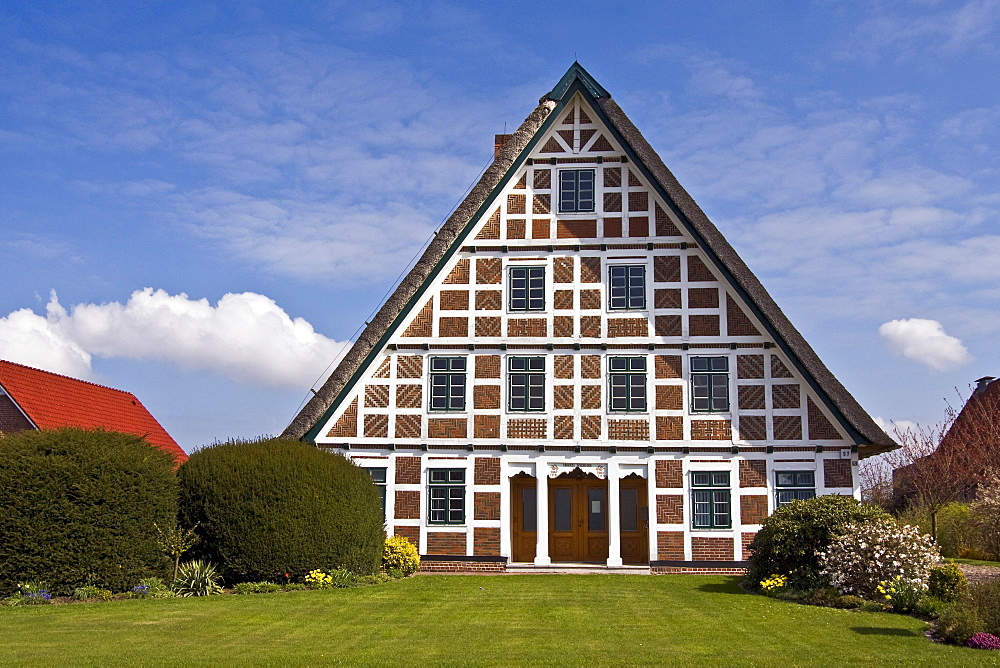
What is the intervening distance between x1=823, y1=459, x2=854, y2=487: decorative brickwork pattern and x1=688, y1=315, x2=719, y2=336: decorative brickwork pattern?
397cm

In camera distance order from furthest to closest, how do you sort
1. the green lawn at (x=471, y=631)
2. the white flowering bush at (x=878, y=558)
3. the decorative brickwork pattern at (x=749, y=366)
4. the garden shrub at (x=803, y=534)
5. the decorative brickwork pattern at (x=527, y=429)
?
the decorative brickwork pattern at (x=527, y=429) < the decorative brickwork pattern at (x=749, y=366) < the garden shrub at (x=803, y=534) < the white flowering bush at (x=878, y=558) < the green lawn at (x=471, y=631)

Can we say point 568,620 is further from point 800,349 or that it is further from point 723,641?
point 800,349

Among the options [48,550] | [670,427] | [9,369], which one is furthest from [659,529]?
[9,369]

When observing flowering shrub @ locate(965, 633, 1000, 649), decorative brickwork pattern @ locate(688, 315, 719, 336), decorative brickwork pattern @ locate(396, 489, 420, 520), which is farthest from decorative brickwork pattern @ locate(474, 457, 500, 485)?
flowering shrub @ locate(965, 633, 1000, 649)

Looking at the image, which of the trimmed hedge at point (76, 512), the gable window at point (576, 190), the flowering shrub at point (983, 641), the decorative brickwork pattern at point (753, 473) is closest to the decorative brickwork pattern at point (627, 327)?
the gable window at point (576, 190)

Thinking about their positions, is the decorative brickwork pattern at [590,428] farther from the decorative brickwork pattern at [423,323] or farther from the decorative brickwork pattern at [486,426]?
the decorative brickwork pattern at [423,323]

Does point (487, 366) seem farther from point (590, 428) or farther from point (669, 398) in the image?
point (669, 398)

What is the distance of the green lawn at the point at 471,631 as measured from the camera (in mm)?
10867

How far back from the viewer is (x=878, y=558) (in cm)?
1514

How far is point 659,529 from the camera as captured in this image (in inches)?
862

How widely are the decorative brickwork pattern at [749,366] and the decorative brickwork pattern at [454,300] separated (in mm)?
6722

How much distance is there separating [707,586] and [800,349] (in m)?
6.41

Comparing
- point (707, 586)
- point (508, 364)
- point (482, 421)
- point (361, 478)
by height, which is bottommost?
point (707, 586)

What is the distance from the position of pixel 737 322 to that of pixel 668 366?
1.96 meters
